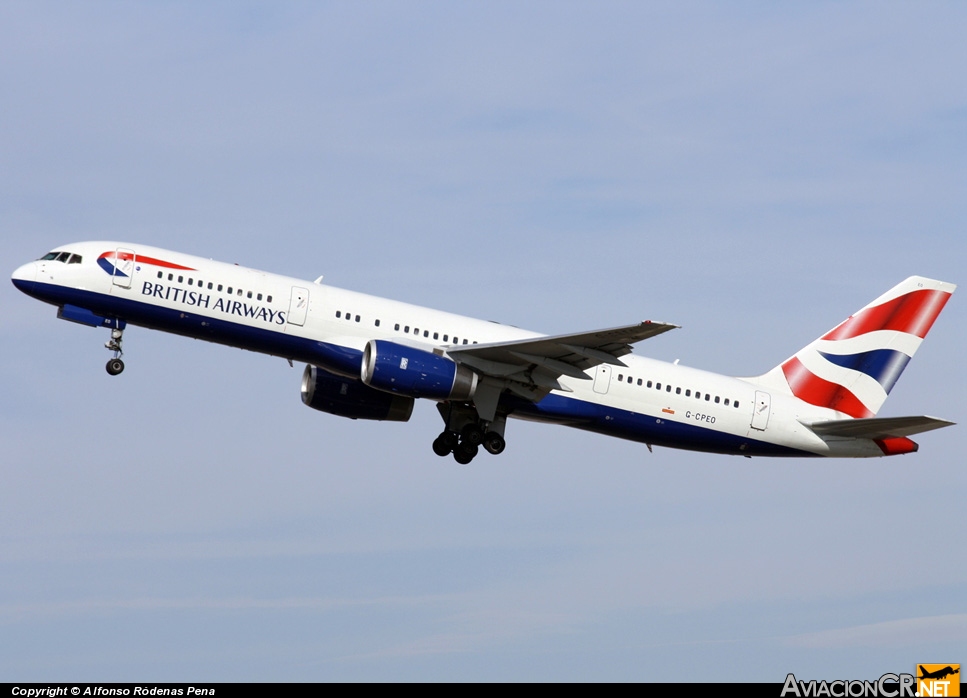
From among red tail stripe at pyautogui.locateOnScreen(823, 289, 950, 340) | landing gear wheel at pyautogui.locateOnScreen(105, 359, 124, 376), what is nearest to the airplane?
landing gear wheel at pyautogui.locateOnScreen(105, 359, 124, 376)

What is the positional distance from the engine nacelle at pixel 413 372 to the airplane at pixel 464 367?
1.6 inches

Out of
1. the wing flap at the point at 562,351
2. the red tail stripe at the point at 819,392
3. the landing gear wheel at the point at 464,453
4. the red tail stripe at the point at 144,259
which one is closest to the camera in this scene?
the wing flap at the point at 562,351

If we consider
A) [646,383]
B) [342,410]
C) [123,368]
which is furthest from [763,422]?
[123,368]

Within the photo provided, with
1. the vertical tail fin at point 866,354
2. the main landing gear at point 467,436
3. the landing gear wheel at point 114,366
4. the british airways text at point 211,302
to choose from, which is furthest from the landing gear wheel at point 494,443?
the landing gear wheel at point 114,366

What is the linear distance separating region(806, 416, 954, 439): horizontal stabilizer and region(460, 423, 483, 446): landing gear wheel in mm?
10765

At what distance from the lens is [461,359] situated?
3734 cm

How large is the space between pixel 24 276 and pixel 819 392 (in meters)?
25.5

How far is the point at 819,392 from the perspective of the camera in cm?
4262

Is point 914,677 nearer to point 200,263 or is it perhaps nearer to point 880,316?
point 880,316

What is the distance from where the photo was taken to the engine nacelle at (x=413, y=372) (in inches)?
1420

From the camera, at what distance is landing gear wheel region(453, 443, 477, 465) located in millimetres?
39938

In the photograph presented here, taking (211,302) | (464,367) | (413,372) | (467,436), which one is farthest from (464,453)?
(211,302)

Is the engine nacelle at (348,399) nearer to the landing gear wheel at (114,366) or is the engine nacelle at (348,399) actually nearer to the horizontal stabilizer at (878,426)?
the landing gear wheel at (114,366)

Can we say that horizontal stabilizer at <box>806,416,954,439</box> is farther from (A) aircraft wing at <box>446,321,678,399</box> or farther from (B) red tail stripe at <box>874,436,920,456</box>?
(A) aircraft wing at <box>446,321,678,399</box>
